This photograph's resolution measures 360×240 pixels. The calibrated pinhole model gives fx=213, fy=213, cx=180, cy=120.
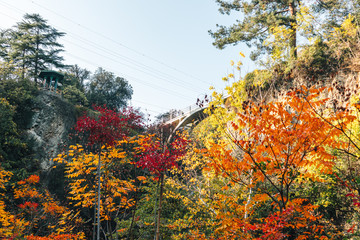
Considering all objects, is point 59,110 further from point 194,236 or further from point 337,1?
point 337,1

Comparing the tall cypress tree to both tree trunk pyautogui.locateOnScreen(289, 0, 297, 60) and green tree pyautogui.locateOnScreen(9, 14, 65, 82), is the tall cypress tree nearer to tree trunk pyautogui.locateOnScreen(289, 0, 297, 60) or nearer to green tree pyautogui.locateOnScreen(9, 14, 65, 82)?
tree trunk pyautogui.locateOnScreen(289, 0, 297, 60)

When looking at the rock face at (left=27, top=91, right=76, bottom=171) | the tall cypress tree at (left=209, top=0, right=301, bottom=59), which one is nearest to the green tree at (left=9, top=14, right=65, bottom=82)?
the rock face at (left=27, top=91, right=76, bottom=171)

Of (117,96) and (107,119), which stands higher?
(117,96)

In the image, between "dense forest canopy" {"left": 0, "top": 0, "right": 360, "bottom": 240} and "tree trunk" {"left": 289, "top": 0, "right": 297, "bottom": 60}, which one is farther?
"tree trunk" {"left": 289, "top": 0, "right": 297, "bottom": 60}

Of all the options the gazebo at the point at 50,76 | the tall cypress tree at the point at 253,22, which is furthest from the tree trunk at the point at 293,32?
the gazebo at the point at 50,76

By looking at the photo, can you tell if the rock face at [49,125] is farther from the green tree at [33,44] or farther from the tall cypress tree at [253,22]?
the tall cypress tree at [253,22]

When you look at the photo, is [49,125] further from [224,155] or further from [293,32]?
[293,32]

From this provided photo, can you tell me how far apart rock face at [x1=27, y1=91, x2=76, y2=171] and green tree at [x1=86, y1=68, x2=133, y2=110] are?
876 cm

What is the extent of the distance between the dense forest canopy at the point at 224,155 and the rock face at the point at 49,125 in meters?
0.43

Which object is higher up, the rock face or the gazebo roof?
the gazebo roof

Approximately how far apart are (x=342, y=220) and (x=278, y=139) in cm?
560

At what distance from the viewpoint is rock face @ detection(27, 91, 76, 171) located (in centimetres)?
1375

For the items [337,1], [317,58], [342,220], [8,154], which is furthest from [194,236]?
[337,1]

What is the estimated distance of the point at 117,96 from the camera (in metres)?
26.4
